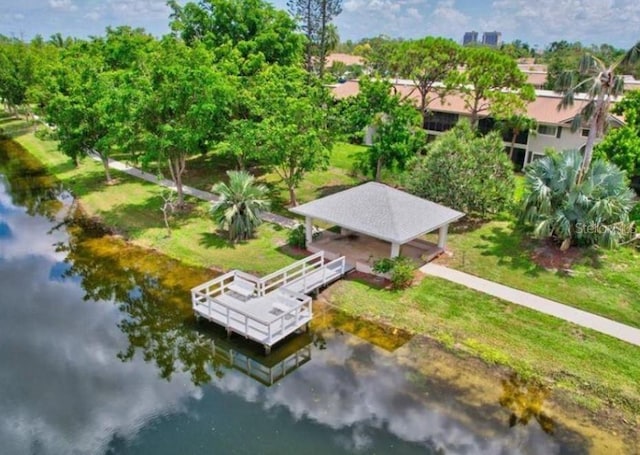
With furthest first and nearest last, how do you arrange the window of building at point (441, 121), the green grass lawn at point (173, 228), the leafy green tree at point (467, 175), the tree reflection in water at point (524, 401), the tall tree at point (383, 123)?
1. the window of building at point (441, 121)
2. the tall tree at point (383, 123)
3. the leafy green tree at point (467, 175)
4. the green grass lawn at point (173, 228)
5. the tree reflection in water at point (524, 401)

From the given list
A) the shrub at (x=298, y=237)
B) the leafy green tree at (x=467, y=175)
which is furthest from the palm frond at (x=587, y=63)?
the shrub at (x=298, y=237)

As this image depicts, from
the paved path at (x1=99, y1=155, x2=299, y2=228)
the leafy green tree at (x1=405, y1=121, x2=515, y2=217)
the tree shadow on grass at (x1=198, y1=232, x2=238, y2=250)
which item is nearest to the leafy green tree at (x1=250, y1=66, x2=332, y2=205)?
the paved path at (x1=99, y1=155, x2=299, y2=228)

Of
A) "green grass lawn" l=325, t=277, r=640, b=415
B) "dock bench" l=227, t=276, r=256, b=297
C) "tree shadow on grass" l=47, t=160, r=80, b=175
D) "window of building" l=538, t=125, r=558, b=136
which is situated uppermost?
"window of building" l=538, t=125, r=558, b=136

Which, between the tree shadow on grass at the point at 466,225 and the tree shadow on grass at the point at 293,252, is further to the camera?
the tree shadow on grass at the point at 466,225

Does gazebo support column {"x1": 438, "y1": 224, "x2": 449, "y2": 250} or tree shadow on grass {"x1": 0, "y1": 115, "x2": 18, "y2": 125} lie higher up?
tree shadow on grass {"x1": 0, "y1": 115, "x2": 18, "y2": 125}

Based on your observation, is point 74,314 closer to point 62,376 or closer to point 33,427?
point 62,376

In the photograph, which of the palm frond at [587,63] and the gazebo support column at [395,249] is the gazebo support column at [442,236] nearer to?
the gazebo support column at [395,249]

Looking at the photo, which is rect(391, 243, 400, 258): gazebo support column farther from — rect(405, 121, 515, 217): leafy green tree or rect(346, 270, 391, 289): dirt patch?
rect(405, 121, 515, 217): leafy green tree
